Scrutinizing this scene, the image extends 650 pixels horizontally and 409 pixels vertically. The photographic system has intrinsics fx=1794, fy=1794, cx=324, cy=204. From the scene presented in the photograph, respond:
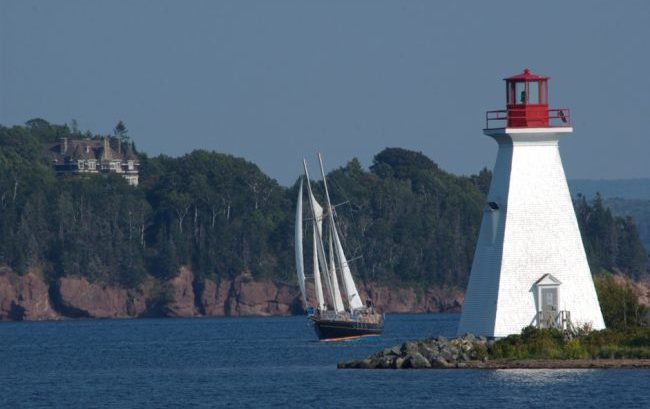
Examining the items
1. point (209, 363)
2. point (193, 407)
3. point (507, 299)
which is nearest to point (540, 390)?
point (507, 299)

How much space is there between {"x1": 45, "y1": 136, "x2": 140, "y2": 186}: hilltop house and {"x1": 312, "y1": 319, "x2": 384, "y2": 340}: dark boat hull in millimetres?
77175

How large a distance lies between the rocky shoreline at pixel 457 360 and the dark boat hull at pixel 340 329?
24725 millimetres

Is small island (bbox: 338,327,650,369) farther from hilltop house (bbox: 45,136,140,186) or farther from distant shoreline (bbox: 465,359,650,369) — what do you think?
hilltop house (bbox: 45,136,140,186)

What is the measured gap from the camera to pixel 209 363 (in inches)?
2452

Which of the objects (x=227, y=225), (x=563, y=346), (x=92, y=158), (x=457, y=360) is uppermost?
(x=92, y=158)

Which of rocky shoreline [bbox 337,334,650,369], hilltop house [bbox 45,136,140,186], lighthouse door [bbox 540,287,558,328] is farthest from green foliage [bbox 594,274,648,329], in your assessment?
hilltop house [bbox 45,136,140,186]

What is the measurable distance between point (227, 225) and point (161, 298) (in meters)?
7.80

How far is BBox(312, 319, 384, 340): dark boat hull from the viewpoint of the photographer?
78.1 meters

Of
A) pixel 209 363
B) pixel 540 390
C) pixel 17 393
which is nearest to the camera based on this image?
pixel 540 390

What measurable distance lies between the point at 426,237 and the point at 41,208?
29.9 m

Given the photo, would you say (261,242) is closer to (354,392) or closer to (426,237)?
(426,237)

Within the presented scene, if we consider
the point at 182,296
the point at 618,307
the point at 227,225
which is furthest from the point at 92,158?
the point at 618,307

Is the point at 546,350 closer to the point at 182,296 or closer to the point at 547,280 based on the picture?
the point at 547,280

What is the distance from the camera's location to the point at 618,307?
5131 centimetres
